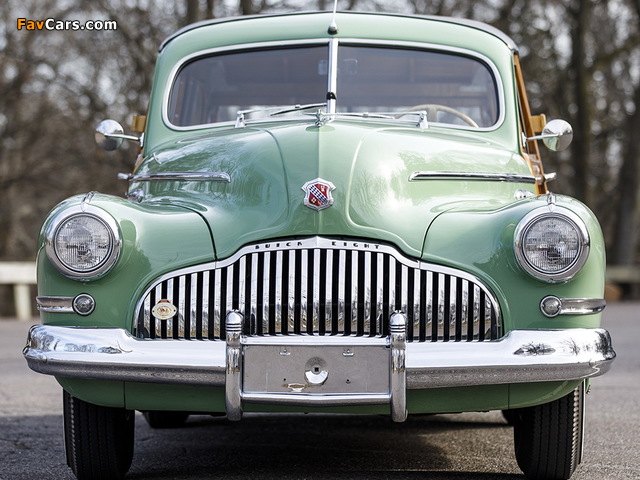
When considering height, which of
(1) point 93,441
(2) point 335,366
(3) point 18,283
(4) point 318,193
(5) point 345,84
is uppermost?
(5) point 345,84

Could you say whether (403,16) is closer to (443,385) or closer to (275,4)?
(443,385)

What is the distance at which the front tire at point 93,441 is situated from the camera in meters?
3.76

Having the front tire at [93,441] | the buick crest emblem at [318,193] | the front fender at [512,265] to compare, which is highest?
the buick crest emblem at [318,193]

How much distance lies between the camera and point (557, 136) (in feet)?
15.7

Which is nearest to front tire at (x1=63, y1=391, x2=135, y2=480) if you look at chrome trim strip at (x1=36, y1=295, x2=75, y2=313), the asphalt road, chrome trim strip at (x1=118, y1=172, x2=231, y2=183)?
the asphalt road

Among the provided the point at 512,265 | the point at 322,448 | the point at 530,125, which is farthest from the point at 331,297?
the point at 530,125

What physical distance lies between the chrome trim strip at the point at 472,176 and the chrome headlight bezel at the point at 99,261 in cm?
116

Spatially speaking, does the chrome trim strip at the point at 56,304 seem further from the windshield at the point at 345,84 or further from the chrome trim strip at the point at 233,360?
the windshield at the point at 345,84

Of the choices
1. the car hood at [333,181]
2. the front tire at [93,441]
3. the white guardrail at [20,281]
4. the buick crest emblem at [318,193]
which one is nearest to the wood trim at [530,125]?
the car hood at [333,181]

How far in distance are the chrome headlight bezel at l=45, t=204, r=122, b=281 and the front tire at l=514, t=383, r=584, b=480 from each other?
5.30 ft

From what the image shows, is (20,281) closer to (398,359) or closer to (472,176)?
(472,176)

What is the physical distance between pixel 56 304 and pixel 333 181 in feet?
3.54

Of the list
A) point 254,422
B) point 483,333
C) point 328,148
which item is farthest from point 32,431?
point 483,333

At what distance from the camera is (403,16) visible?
16.8 feet
